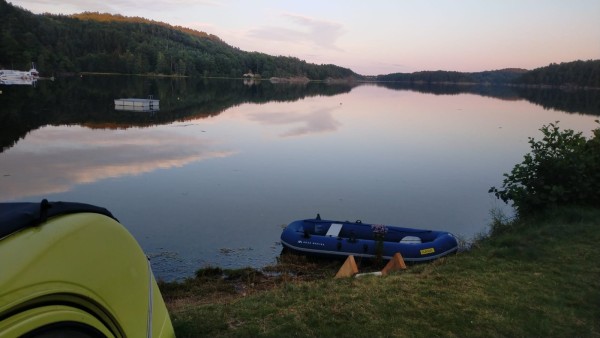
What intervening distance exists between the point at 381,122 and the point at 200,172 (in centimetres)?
2654

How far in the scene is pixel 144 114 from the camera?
40.8 meters

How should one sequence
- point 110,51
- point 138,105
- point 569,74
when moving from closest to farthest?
1. point 138,105
2. point 110,51
3. point 569,74

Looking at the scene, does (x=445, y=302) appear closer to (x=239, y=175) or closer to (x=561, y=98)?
(x=239, y=175)

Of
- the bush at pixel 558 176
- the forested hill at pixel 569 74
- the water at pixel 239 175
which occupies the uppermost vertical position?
the forested hill at pixel 569 74

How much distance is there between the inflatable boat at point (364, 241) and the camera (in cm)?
1023

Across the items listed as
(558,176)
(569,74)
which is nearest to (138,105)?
(558,176)

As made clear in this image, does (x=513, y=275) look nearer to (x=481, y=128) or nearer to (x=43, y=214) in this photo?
(x=43, y=214)

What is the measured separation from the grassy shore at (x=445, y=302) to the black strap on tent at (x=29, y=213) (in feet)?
7.52

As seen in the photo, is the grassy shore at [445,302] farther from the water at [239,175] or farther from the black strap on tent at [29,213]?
the water at [239,175]

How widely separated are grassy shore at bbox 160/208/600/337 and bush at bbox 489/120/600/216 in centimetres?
268

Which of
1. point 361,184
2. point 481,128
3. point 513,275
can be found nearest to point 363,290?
point 513,275

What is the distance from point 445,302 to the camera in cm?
525

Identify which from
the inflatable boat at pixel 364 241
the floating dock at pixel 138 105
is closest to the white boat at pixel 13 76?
the floating dock at pixel 138 105

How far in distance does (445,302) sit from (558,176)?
293 inches
